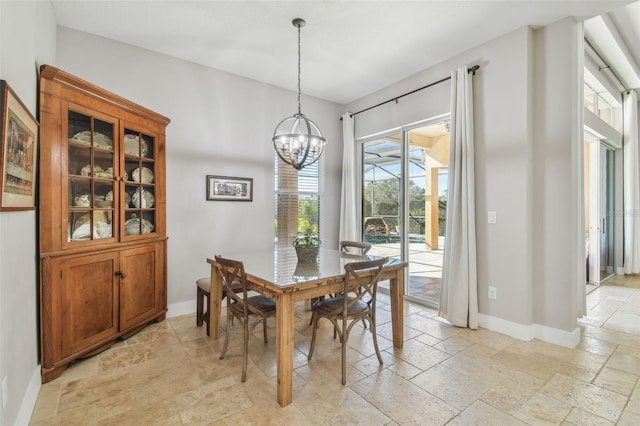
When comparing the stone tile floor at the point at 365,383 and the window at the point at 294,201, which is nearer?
the stone tile floor at the point at 365,383

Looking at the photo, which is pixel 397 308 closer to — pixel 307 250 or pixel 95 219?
pixel 307 250

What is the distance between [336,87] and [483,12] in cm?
207

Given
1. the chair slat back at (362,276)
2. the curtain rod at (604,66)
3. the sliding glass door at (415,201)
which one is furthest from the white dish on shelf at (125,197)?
the curtain rod at (604,66)

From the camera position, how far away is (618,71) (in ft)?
14.1

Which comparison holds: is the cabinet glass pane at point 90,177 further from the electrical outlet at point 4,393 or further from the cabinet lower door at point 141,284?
the electrical outlet at point 4,393

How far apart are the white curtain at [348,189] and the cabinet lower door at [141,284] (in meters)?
2.60

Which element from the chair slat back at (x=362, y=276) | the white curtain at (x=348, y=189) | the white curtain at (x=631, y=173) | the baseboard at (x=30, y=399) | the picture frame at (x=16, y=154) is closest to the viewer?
the picture frame at (x=16, y=154)

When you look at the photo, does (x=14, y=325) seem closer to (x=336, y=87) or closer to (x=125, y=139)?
(x=125, y=139)

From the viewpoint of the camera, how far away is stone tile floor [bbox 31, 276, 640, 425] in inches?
71.5

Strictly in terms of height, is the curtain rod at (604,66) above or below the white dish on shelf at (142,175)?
above

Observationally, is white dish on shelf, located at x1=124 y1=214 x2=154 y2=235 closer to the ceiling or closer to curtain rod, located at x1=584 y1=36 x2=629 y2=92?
the ceiling

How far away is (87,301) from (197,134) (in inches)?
82.2

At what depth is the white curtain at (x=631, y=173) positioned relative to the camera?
5023mm

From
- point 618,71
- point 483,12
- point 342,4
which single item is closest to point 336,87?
point 342,4
